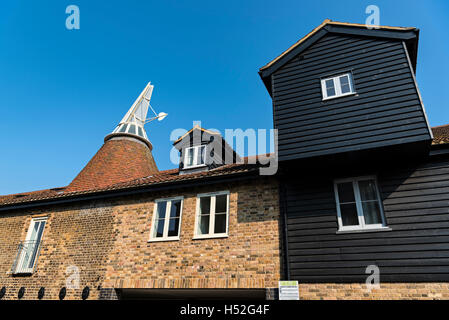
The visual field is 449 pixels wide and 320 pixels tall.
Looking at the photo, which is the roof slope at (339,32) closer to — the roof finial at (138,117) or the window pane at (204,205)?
the window pane at (204,205)

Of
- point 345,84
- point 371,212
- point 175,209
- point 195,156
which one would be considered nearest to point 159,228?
point 175,209

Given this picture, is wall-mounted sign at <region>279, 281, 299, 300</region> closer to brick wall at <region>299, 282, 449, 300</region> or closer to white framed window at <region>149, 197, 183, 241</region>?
brick wall at <region>299, 282, 449, 300</region>

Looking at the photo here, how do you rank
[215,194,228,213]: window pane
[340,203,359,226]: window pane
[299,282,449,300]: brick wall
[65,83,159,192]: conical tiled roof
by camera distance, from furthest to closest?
1. [65,83,159,192]: conical tiled roof
2. [215,194,228,213]: window pane
3. [340,203,359,226]: window pane
4. [299,282,449,300]: brick wall

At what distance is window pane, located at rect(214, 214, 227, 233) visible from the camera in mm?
10077

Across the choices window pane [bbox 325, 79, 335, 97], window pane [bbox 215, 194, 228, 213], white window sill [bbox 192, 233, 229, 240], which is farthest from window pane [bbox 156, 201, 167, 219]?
window pane [bbox 325, 79, 335, 97]

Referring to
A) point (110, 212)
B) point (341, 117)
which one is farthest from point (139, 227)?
point (341, 117)

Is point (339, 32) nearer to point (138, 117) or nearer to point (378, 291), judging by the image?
point (378, 291)

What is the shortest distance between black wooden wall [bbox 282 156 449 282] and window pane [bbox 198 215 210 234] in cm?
274

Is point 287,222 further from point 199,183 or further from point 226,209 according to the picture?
point 199,183

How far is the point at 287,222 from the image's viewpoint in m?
9.19

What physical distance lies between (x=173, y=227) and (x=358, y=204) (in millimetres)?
5873

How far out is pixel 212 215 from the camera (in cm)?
1037

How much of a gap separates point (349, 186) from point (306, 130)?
1997mm

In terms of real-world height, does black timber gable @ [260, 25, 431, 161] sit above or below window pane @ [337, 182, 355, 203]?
above
